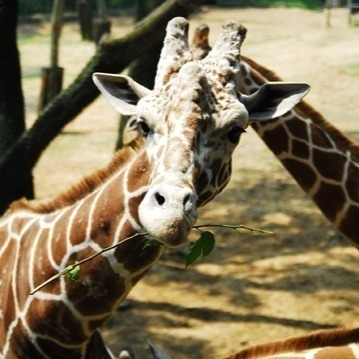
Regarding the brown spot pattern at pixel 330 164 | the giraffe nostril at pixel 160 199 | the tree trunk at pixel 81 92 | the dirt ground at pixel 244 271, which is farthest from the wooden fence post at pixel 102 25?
the giraffe nostril at pixel 160 199

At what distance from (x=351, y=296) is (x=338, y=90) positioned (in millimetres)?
8253

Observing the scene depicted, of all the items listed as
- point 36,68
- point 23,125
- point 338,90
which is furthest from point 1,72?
point 36,68

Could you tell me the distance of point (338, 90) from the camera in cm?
1518

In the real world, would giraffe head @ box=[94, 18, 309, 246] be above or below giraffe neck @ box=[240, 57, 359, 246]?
above

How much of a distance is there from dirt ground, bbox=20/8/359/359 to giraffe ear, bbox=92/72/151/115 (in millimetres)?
2977

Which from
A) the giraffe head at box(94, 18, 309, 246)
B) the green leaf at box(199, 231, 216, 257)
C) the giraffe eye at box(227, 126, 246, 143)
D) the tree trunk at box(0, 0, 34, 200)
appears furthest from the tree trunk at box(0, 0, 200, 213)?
the green leaf at box(199, 231, 216, 257)

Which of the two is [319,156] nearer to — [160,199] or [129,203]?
[129,203]

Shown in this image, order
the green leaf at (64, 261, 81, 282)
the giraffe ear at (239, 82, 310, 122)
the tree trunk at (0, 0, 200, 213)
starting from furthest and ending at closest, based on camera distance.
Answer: the tree trunk at (0, 0, 200, 213)
the giraffe ear at (239, 82, 310, 122)
the green leaf at (64, 261, 81, 282)

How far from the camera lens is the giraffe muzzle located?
3186 millimetres

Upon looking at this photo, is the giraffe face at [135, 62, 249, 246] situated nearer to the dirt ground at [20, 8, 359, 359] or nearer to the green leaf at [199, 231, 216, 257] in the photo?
the green leaf at [199, 231, 216, 257]

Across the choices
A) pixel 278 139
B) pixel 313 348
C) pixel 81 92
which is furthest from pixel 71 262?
pixel 81 92

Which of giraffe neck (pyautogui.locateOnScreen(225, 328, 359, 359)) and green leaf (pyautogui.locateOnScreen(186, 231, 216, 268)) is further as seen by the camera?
green leaf (pyautogui.locateOnScreen(186, 231, 216, 268))

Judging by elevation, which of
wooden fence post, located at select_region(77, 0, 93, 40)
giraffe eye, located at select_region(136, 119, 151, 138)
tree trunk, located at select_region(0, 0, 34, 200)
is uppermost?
giraffe eye, located at select_region(136, 119, 151, 138)

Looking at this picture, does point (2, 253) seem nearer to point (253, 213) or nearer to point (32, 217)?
point (32, 217)
